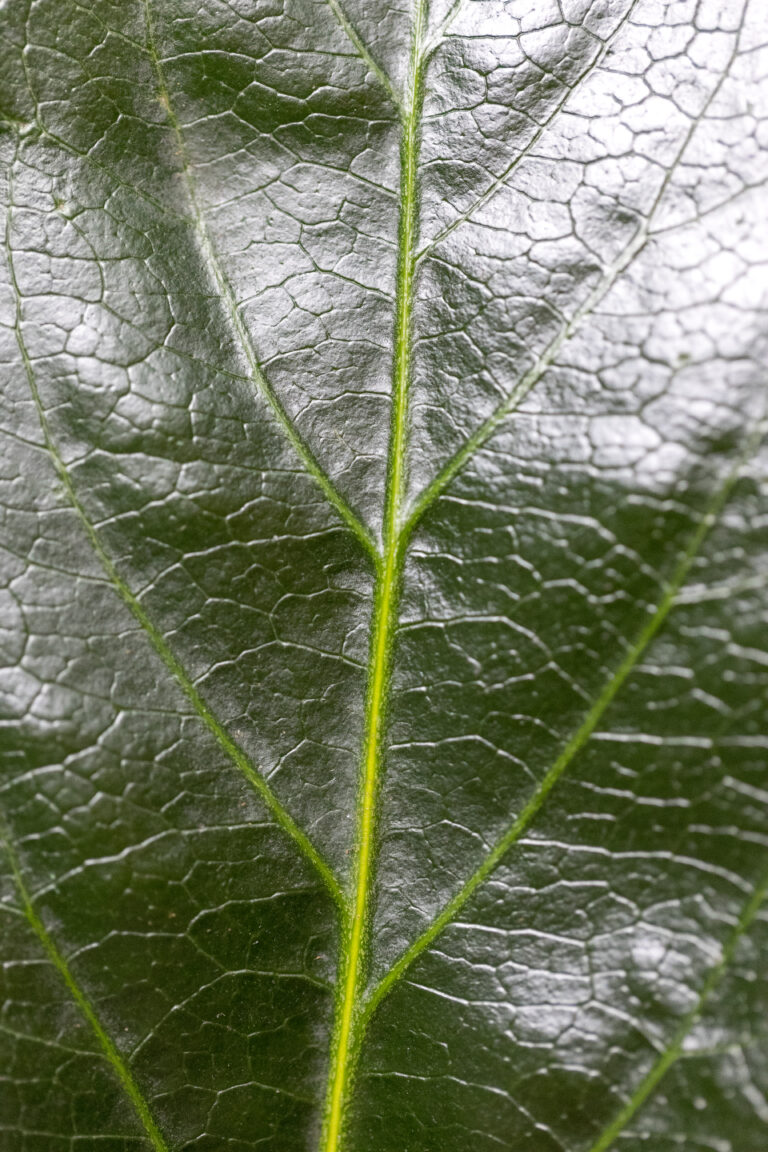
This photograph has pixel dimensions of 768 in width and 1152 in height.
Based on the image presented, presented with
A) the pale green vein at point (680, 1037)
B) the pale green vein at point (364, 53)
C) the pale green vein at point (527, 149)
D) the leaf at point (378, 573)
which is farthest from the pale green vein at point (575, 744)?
the pale green vein at point (364, 53)

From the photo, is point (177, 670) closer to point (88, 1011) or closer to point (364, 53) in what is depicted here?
point (88, 1011)

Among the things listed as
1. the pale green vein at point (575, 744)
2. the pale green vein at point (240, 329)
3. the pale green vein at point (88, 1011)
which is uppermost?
the pale green vein at point (240, 329)

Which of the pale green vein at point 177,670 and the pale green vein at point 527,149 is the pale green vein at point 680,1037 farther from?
the pale green vein at point 527,149

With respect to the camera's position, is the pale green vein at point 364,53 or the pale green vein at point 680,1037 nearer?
the pale green vein at point 680,1037

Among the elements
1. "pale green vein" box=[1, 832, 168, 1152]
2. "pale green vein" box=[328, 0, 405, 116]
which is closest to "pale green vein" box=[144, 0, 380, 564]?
"pale green vein" box=[328, 0, 405, 116]

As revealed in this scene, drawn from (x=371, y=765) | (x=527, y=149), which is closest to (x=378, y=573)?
(x=371, y=765)

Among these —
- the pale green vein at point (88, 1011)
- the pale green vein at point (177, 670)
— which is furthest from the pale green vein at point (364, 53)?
the pale green vein at point (88, 1011)

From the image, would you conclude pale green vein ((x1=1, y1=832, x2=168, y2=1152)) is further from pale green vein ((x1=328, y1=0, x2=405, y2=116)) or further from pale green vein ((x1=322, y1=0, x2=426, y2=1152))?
pale green vein ((x1=328, y1=0, x2=405, y2=116))

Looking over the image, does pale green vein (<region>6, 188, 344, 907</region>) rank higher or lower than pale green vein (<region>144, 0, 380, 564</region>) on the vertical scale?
lower

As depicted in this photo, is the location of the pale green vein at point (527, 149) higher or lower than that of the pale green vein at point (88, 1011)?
higher

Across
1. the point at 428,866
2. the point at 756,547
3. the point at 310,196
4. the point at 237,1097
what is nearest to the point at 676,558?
the point at 756,547
